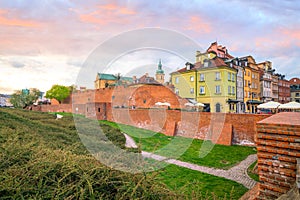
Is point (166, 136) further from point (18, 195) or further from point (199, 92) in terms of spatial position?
point (18, 195)

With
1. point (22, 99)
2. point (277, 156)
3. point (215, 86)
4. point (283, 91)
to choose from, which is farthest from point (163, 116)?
point (22, 99)

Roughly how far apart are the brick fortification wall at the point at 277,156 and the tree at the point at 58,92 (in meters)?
53.9

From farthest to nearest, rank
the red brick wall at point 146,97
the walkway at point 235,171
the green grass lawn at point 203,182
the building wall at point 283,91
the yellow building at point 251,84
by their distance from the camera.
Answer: the building wall at point 283,91
the yellow building at point 251,84
the red brick wall at point 146,97
the walkway at point 235,171
the green grass lawn at point 203,182

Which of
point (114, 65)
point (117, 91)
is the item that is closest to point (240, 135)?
point (114, 65)

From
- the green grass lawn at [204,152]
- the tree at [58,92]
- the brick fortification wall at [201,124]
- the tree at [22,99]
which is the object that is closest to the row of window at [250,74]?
the brick fortification wall at [201,124]

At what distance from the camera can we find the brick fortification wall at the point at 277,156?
2445mm

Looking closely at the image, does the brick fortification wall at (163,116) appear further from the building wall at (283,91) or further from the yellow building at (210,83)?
the building wall at (283,91)

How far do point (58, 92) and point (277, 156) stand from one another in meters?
55.1

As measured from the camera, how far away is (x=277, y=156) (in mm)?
2557

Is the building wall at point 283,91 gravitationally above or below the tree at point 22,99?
above

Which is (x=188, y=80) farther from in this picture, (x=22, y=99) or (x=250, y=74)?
(x=22, y=99)

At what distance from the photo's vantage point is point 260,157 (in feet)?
8.92

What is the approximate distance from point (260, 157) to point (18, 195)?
111 inches

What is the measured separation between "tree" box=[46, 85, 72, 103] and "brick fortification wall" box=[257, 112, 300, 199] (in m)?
53.9
